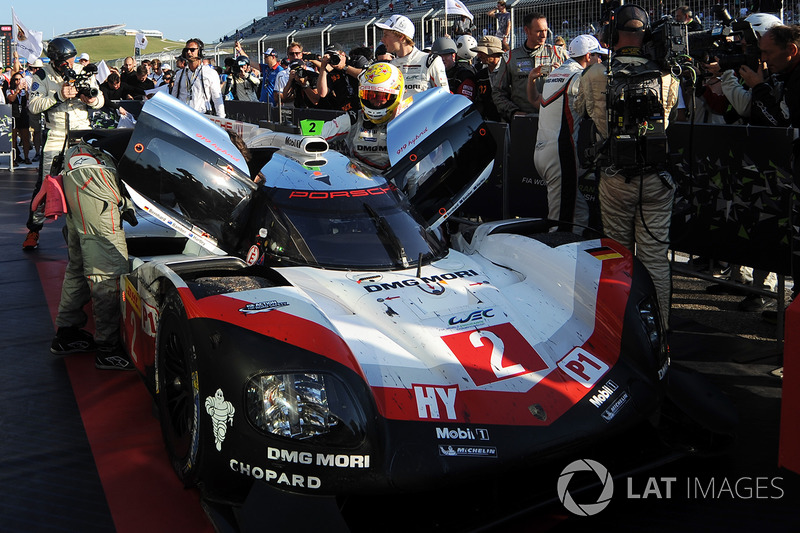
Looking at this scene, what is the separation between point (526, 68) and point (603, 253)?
395 centimetres

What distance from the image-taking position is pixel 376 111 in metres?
5.55

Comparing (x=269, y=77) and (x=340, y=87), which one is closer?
(x=340, y=87)

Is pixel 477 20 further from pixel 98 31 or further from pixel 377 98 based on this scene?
pixel 98 31

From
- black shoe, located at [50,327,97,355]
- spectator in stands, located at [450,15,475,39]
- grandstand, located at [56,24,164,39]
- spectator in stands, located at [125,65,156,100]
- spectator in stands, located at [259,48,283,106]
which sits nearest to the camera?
black shoe, located at [50,327,97,355]

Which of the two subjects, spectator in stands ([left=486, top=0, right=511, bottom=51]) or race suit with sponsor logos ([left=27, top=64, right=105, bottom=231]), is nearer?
race suit with sponsor logos ([left=27, top=64, right=105, bottom=231])

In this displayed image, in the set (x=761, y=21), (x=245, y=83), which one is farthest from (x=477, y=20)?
(x=761, y=21)

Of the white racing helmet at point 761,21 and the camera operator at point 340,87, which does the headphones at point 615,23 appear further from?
the camera operator at point 340,87

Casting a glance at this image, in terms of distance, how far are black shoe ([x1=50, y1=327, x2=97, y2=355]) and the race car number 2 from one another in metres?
2.86

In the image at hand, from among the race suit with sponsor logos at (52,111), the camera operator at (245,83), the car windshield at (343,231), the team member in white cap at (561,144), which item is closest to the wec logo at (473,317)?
the car windshield at (343,231)

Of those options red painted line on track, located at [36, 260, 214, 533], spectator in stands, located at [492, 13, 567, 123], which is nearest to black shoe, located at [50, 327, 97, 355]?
red painted line on track, located at [36, 260, 214, 533]

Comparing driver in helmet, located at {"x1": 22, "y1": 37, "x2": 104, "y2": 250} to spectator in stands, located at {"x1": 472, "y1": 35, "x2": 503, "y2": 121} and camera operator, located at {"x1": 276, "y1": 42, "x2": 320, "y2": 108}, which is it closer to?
camera operator, located at {"x1": 276, "y1": 42, "x2": 320, "y2": 108}

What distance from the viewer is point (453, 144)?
5.13 metres

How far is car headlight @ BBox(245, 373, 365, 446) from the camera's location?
280 centimetres

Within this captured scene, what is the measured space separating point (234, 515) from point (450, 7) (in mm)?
8904
